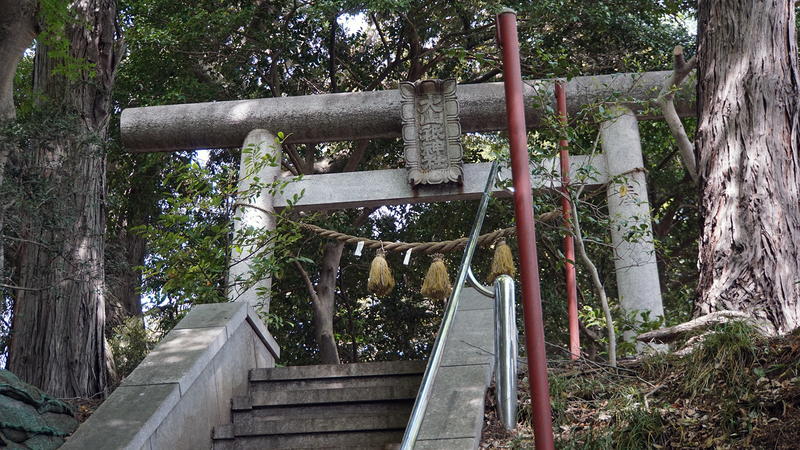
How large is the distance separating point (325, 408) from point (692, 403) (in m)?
2.14

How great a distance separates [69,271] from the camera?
7098 millimetres

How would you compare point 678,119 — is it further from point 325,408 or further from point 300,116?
point 300,116

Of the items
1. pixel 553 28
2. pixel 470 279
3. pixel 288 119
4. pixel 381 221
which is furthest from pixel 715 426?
pixel 381 221

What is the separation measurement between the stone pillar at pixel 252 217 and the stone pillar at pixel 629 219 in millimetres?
3128

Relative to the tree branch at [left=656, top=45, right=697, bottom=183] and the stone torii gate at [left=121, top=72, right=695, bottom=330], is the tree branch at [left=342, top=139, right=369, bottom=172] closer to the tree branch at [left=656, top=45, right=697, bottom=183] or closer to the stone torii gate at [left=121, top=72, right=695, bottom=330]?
the stone torii gate at [left=121, top=72, right=695, bottom=330]

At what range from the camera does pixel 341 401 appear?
439 centimetres

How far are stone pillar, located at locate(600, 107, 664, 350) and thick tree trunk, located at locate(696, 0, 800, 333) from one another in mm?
1715

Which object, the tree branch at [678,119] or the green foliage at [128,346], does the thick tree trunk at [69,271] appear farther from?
the tree branch at [678,119]

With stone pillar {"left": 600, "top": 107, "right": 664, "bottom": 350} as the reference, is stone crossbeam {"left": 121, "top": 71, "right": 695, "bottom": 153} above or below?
above

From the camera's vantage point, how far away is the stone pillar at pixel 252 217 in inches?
250

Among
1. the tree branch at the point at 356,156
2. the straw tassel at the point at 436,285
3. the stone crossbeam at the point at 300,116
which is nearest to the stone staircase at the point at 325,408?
the straw tassel at the point at 436,285

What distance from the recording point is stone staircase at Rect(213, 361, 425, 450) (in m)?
4.10

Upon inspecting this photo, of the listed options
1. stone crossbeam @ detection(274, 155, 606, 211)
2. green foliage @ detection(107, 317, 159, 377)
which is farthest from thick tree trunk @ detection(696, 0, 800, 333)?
green foliage @ detection(107, 317, 159, 377)

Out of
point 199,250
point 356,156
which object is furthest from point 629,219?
point 356,156
